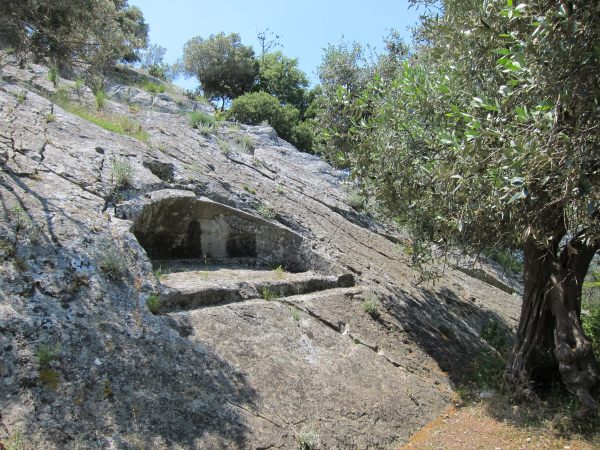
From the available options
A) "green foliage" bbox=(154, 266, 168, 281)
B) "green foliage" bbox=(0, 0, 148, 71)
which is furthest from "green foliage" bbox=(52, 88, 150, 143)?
"green foliage" bbox=(154, 266, 168, 281)

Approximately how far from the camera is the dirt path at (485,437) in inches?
249

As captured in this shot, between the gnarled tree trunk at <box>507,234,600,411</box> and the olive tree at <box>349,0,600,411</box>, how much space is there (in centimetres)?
2

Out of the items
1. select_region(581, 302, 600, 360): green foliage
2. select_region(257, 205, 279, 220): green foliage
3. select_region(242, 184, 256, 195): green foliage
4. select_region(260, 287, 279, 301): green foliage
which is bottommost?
select_region(260, 287, 279, 301): green foliage

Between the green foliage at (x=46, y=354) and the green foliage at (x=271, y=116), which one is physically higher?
the green foliage at (x=271, y=116)

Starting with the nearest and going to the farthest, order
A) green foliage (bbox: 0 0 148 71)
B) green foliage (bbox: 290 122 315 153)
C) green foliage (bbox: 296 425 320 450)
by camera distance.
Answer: green foliage (bbox: 296 425 320 450) < green foliage (bbox: 0 0 148 71) < green foliage (bbox: 290 122 315 153)

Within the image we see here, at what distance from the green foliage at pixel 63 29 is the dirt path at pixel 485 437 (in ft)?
27.3

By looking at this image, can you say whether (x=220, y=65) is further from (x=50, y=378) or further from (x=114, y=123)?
(x=50, y=378)

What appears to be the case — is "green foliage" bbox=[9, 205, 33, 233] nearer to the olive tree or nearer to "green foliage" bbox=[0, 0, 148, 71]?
"green foliage" bbox=[0, 0, 148, 71]

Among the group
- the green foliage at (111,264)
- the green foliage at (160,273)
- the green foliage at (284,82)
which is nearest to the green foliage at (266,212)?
the green foliage at (160,273)

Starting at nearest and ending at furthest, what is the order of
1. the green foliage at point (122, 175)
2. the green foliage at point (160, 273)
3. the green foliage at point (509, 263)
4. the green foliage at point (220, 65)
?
the green foliage at point (160, 273)
the green foliage at point (122, 175)
the green foliage at point (509, 263)
the green foliage at point (220, 65)

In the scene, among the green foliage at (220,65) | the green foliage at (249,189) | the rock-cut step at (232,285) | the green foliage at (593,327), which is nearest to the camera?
the rock-cut step at (232,285)

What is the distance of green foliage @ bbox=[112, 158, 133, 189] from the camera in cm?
795

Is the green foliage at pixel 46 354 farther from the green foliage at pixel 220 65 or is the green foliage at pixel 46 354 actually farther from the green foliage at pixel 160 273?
the green foliage at pixel 220 65

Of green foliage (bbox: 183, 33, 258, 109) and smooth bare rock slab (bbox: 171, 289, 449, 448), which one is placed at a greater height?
green foliage (bbox: 183, 33, 258, 109)
